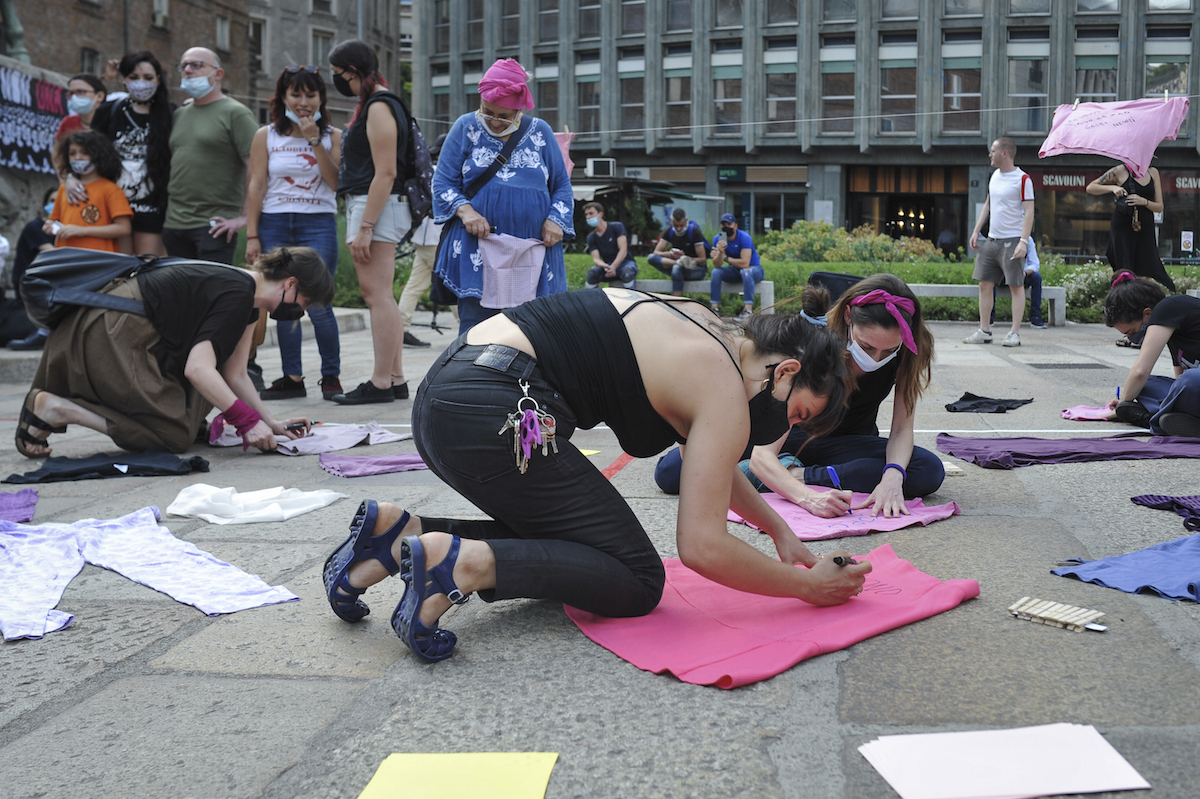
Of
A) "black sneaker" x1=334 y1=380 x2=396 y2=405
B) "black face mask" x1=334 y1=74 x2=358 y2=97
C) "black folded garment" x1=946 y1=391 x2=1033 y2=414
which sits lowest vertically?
"black folded garment" x1=946 y1=391 x2=1033 y2=414

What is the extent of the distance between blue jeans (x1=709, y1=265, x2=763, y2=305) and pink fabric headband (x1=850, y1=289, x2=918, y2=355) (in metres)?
9.88

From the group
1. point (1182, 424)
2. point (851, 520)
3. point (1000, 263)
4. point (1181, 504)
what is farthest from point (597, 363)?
point (1000, 263)

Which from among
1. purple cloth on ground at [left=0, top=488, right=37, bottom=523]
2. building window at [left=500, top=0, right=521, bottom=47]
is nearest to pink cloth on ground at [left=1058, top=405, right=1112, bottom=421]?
purple cloth on ground at [left=0, top=488, right=37, bottom=523]

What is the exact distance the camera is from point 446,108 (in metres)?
39.0

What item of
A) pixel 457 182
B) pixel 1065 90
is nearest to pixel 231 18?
pixel 1065 90

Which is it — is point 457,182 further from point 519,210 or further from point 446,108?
point 446,108

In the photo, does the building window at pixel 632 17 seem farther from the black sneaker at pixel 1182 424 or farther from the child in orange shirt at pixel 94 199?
the black sneaker at pixel 1182 424

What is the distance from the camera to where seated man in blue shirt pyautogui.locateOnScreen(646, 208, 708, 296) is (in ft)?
46.8

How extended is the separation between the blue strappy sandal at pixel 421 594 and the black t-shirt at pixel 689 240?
41.0ft

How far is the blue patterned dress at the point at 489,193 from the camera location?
5.26 meters

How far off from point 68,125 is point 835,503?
6817 millimetres

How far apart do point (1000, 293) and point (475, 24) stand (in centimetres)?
2896

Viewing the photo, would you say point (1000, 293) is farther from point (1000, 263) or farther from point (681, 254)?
point (681, 254)

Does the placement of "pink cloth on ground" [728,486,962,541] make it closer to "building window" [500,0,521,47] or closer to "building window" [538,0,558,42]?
"building window" [538,0,558,42]
